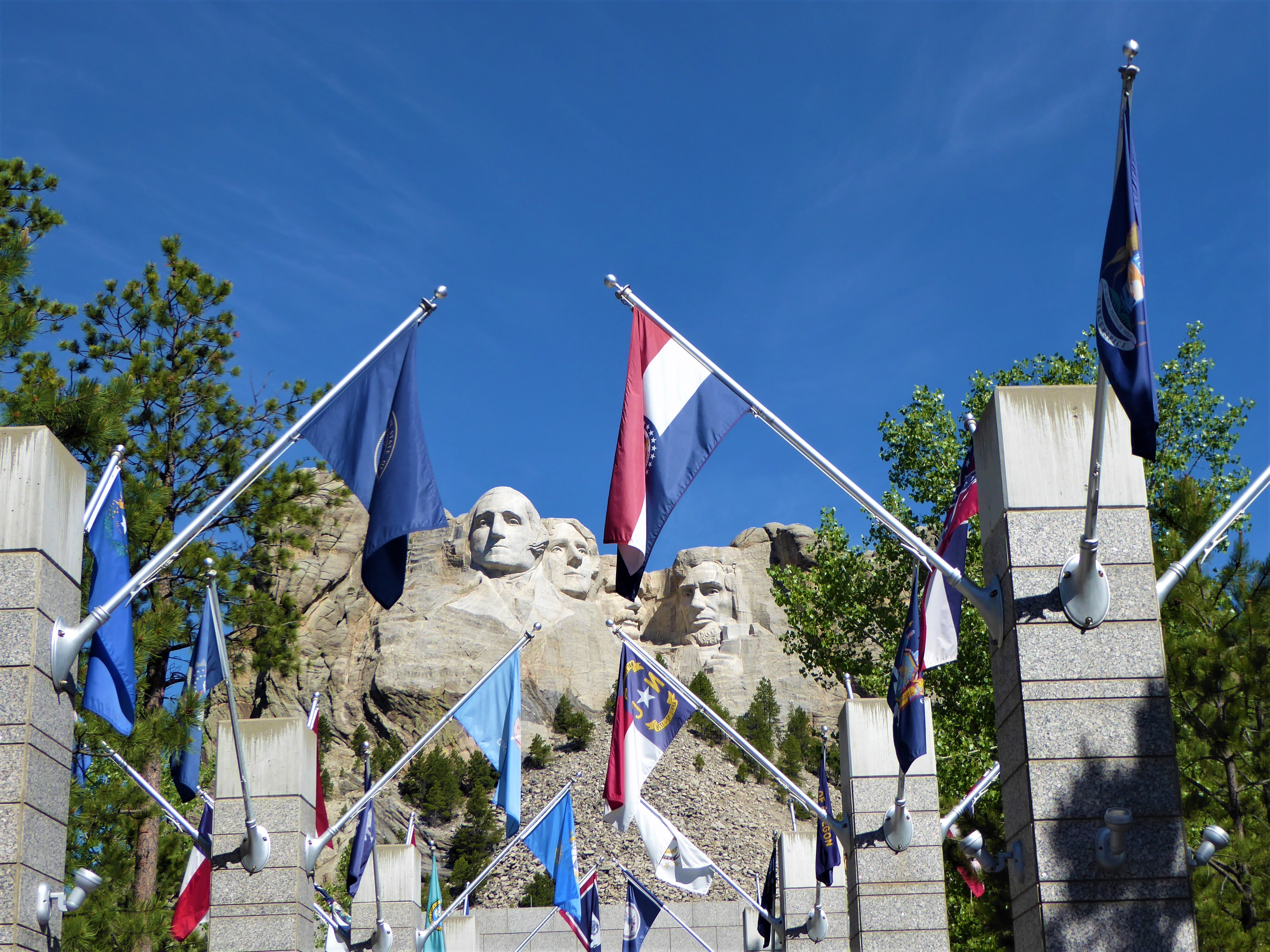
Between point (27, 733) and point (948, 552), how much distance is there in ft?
22.3

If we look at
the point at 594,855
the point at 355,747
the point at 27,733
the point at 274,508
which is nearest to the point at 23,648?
the point at 27,733

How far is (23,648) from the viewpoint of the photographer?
9.02 metres

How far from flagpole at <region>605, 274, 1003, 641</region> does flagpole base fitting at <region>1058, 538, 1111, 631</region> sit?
0.48 m

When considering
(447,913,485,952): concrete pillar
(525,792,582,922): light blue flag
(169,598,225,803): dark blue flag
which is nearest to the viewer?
(169,598,225,803): dark blue flag

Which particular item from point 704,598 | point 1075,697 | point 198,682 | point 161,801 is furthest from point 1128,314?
point 704,598

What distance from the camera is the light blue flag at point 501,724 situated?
16.2 meters

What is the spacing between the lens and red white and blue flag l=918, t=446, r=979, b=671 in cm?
1052

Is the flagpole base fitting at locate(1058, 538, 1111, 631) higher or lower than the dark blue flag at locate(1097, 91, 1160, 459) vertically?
lower

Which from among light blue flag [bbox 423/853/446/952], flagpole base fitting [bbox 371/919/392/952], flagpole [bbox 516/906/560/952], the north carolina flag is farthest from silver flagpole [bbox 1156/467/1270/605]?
flagpole [bbox 516/906/560/952]

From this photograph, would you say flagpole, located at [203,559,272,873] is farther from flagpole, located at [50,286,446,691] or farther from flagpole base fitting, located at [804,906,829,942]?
flagpole base fitting, located at [804,906,829,942]

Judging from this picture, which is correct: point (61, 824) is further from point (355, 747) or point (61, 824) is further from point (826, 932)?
point (355, 747)

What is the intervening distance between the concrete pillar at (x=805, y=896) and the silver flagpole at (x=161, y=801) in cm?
792

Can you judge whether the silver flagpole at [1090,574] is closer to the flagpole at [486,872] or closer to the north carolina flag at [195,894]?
the north carolina flag at [195,894]

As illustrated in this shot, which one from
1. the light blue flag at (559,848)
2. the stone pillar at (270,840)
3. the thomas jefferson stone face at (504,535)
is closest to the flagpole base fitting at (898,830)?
the stone pillar at (270,840)
